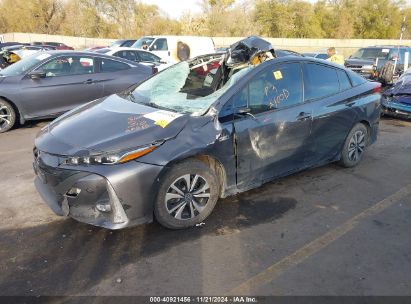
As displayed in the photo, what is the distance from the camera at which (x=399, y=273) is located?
2986 millimetres

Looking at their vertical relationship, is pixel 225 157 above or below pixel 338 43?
above

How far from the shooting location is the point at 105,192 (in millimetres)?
3098

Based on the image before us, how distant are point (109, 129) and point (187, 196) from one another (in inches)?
36.9

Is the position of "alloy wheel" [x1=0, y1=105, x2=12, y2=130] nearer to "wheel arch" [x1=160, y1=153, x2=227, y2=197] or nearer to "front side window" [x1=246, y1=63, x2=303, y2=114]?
"wheel arch" [x1=160, y1=153, x2=227, y2=197]

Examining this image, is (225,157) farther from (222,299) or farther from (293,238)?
(222,299)

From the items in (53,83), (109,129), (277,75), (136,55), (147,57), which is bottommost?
(147,57)

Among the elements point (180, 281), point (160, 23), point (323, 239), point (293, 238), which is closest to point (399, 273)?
point (323, 239)

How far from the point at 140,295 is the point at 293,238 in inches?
58.9

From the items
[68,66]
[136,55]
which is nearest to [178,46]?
[136,55]

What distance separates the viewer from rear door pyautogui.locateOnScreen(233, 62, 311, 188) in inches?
150

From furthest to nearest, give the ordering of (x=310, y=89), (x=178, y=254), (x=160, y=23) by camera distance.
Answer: (x=160, y=23)
(x=310, y=89)
(x=178, y=254)

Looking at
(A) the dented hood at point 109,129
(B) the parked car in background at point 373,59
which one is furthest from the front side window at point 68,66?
(B) the parked car in background at point 373,59

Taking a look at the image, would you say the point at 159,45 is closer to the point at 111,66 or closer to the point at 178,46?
the point at 178,46

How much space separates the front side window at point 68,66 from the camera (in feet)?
24.2
